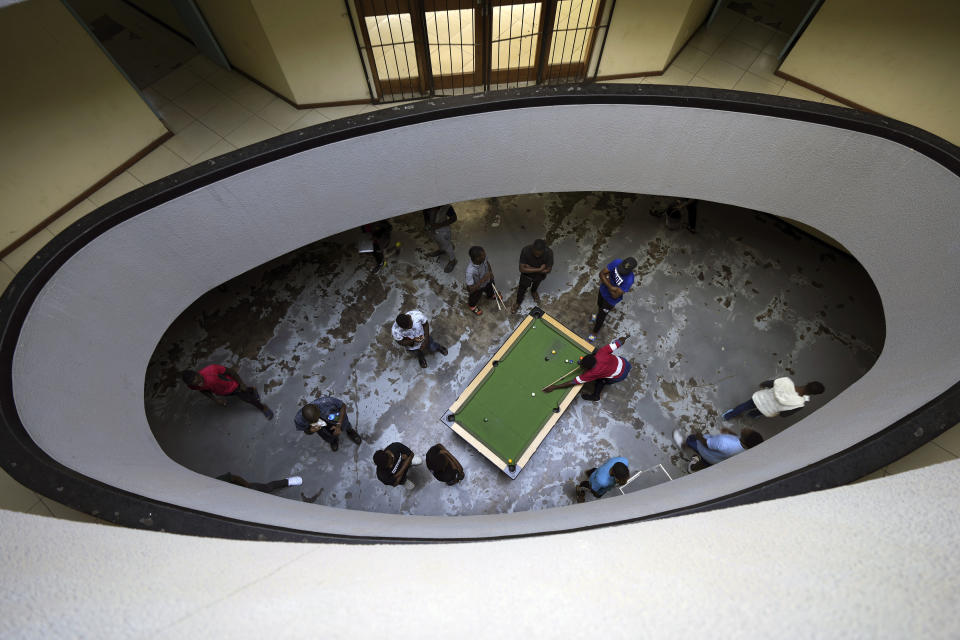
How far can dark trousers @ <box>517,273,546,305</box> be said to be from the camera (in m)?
5.36

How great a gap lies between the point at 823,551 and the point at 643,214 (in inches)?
234

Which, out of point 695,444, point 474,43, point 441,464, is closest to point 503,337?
point 441,464

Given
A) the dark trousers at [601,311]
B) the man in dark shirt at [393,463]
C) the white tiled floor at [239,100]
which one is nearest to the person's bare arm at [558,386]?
the dark trousers at [601,311]

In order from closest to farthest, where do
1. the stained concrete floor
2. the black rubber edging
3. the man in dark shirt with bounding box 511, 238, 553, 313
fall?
the black rubber edging → the man in dark shirt with bounding box 511, 238, 553, 313 → the stained concrete floor

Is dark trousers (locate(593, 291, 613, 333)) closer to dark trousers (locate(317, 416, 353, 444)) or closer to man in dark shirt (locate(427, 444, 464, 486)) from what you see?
man in dark shirt (locate(427, 444, 464, 486))

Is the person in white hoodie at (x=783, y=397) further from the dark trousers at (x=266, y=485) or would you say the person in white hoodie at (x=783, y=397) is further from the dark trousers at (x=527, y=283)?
the dark trousers at (x=266, y=485)

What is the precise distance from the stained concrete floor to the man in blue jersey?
255mm

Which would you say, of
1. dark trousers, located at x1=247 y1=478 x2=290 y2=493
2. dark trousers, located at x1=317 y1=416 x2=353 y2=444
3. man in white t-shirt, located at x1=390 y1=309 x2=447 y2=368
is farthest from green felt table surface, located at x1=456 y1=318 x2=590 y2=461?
dark trousers, located at x1=247 y1=478 x2=290 y2=493

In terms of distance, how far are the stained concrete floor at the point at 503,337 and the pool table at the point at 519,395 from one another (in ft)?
0.80

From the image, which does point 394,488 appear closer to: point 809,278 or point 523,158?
point 523,158

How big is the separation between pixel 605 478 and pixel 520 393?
1368 millimetres

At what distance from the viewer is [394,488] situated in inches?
199

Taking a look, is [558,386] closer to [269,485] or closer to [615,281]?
[615,281]

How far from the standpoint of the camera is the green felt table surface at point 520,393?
5.09 m
